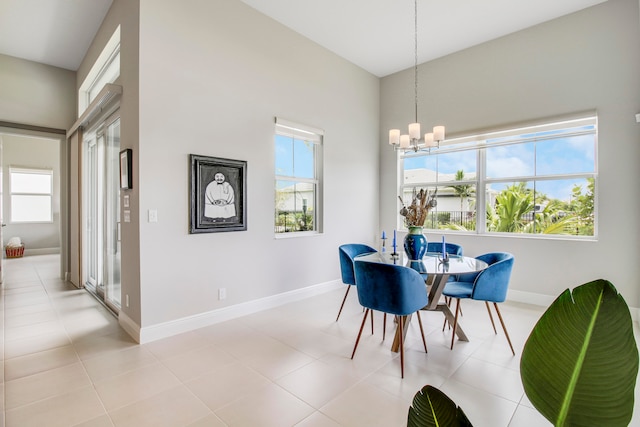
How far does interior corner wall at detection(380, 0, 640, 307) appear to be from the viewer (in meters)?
3.53

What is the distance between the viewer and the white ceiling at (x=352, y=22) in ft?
12.0

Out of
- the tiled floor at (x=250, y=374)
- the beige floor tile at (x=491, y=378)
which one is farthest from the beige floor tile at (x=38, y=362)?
the beige floor tile at (x=491, y=378)

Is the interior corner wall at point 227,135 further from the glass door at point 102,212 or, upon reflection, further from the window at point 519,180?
the window at point 519,180

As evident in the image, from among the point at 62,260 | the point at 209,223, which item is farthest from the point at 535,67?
the point at 62,260

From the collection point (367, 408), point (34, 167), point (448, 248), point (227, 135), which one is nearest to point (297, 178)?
point (227, 135)

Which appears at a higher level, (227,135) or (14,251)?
(227,135)

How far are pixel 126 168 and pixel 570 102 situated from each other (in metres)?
5.09

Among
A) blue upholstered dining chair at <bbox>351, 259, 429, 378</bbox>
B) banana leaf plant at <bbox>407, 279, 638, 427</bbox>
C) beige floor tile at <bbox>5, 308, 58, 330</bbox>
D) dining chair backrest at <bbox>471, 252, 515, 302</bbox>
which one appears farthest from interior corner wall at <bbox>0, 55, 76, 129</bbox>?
banana leaf plant at <bbox>407, 279, 638, 427</bbox>

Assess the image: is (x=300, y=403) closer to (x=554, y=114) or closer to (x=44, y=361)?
(x=44, y=361)

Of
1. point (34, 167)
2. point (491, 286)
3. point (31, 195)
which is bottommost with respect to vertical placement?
point (491, 286)

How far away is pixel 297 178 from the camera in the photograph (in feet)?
14.6

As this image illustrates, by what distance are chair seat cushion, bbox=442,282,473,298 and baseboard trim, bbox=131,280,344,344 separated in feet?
6.47

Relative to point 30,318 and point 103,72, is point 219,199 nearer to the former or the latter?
point 30,318

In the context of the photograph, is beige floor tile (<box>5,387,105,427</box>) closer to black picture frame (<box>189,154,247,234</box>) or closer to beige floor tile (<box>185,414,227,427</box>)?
beige floor tile (<box>185,414,227,427</box>)
